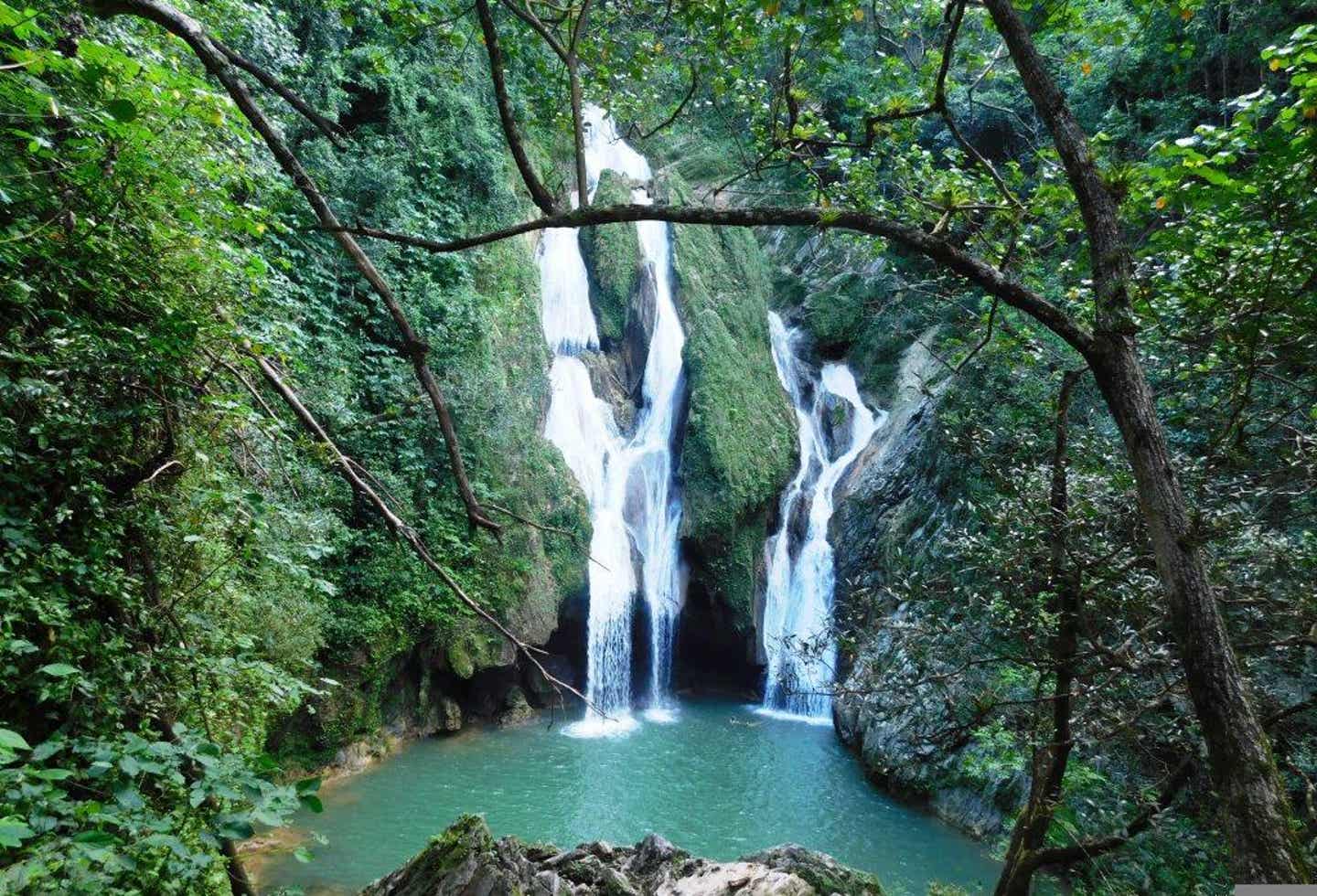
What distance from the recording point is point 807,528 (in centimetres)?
1575

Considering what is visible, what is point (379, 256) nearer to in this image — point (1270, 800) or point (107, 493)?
point (107, 493)

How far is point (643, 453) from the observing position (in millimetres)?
15594

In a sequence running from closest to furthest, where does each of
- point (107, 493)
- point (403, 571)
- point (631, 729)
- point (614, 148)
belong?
point (107, 493), point (403, 571), point (631, 729), point (614, 148)

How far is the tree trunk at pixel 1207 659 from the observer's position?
177 centimetres

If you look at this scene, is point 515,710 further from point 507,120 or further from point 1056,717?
Answer: point 507,120

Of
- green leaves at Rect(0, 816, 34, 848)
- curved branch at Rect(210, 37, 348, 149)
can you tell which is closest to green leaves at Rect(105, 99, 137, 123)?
curved branch at Rect(210, 37, 348, 149)

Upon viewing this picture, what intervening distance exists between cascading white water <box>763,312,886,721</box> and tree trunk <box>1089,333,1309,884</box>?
10902 mm

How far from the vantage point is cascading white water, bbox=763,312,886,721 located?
1394 cm

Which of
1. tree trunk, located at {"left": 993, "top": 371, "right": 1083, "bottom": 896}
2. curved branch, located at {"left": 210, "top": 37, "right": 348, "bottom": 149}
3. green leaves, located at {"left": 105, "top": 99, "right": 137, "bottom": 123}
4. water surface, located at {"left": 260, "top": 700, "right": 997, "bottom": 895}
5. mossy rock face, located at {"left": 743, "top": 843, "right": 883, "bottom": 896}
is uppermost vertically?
curved branch, located at {"left": 210, "top": 37, "right": 348, "bottom": 149}

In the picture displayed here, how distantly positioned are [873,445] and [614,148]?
11554 mm

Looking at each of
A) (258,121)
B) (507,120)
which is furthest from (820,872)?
(258,121)

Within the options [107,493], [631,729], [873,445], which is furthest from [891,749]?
[107,493]

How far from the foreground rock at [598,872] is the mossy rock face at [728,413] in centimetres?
891

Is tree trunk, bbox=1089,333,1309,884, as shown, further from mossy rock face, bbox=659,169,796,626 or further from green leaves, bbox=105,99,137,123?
mossy rock face, bbox=659,169,796,626
